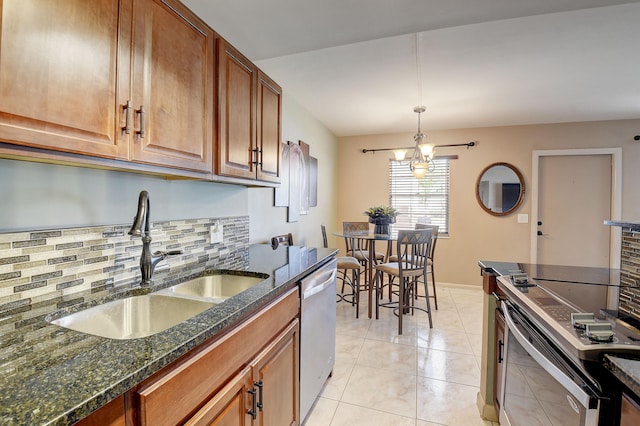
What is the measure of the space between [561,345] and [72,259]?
5.58 feet

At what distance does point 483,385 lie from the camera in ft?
5.88

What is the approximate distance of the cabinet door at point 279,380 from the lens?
1.17 metres

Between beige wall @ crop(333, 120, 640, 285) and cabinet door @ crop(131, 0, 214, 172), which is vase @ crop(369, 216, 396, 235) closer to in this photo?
beige wall @ crop(333, 120, 640, 285)

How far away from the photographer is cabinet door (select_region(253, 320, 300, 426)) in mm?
1166

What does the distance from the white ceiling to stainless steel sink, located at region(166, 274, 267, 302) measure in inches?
55.2

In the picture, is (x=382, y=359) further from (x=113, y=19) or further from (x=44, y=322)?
(x=113, y=19)

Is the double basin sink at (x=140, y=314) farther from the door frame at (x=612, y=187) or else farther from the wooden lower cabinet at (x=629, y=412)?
the door frame at (x=612, y=187)

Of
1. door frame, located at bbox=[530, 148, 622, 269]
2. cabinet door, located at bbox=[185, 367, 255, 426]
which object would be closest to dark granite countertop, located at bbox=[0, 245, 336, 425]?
cabinet door, located at bbox=[185, 367, 255, 426]

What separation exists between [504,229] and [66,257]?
16.2 ft

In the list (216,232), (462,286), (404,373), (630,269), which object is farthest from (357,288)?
(630,269)

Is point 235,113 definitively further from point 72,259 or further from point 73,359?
point 73,359

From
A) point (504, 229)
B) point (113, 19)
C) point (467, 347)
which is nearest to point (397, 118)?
point (504, 229)

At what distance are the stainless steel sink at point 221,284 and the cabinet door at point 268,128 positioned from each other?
27.0 inches

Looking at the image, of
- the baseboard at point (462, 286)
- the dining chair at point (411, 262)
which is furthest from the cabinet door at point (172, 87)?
the baseboard at point (462, 286)
